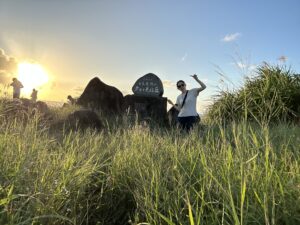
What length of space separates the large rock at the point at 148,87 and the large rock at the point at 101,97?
90 cm

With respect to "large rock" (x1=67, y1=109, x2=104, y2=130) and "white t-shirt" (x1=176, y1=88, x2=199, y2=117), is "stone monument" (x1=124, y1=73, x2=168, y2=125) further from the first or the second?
"white t-shirt" (x1=176, y1=88, x2=199, y2=117)

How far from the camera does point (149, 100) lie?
1481 cm

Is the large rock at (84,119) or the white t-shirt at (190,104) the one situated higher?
the white t-shirt at (190,104)

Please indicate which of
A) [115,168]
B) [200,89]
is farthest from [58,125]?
[115,168]

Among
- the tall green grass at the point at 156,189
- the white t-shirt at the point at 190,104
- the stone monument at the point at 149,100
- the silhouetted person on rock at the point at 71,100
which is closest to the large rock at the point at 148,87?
the stone monument at the point at 149,100

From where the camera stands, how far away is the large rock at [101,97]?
51.4 feet

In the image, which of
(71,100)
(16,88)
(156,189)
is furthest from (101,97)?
(156,189)

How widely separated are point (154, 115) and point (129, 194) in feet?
35.3

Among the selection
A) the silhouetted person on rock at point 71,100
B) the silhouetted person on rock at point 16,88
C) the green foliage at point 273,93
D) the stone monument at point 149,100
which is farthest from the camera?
the silhouetted person on rock at point 71,100

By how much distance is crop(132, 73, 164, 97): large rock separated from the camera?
15.3 meters

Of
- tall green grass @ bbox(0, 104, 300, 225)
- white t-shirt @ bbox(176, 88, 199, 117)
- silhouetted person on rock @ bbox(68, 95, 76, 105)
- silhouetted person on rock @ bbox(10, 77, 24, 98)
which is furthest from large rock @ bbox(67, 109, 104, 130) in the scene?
tall green grass @ bbox(0, 104, 300, 225)

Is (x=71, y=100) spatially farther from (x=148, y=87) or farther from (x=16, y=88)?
(x=148, y=87)

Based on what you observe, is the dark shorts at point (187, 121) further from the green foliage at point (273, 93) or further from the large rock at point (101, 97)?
the large rock at point (101, 97)

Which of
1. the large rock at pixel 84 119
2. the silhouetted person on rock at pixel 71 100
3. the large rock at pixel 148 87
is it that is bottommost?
the large rock at pixel 84 119
